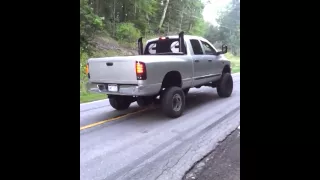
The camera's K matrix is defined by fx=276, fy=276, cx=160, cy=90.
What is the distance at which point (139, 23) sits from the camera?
267 cm

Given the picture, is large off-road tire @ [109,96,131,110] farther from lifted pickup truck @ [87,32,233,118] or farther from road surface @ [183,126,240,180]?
road surface @ [183,126,240,180]

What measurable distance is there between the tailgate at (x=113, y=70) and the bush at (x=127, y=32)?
54 cm

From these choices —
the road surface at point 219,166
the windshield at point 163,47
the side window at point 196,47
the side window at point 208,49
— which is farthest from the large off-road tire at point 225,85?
the road surface at point 219,166

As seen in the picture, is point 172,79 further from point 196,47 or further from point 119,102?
point 119,102

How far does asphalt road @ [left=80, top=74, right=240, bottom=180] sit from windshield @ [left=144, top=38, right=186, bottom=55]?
3.19 ft

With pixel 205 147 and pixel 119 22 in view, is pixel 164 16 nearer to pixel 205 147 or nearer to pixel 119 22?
pixel 119 22

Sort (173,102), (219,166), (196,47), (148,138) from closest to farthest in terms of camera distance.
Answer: (219,166)
(148,138)
(173,102)
(196,47)

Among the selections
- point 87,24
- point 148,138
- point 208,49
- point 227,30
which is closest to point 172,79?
point 208,49

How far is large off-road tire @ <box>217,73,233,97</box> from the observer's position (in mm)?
4909

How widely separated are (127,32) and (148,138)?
4.09 feet

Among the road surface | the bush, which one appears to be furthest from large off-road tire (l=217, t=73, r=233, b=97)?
the bush

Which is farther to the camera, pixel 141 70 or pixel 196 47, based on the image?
pixel 196 47
